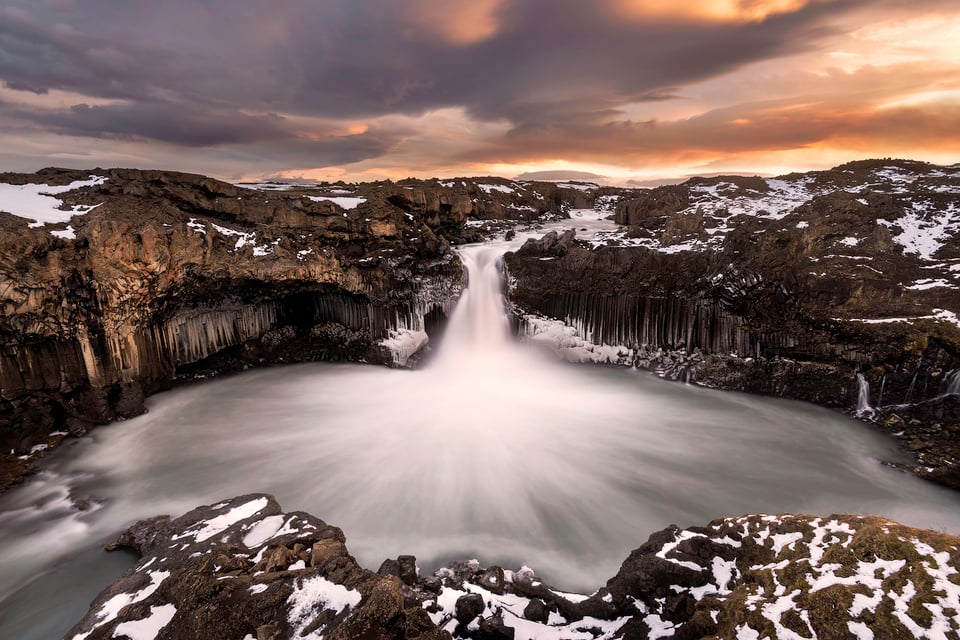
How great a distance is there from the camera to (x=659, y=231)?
2075 cm

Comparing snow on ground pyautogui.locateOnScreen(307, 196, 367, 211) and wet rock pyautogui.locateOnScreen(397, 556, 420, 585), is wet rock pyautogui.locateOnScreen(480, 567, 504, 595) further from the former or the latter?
snow on ground pyautogui.locateOnScreen(307, 196, 367, 211)

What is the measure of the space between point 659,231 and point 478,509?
649 inches

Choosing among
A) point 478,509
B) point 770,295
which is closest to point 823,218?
point 770,295

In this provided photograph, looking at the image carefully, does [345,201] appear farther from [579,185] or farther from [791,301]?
[579,185]

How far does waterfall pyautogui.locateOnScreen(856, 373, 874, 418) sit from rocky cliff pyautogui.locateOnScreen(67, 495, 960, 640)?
10.4 metres

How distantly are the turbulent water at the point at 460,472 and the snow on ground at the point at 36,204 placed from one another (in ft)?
21.4

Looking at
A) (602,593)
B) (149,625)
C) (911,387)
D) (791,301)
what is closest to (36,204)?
(149,625)

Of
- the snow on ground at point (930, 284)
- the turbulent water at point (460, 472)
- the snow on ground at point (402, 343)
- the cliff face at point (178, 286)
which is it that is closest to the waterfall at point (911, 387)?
the turbulent water at point (460, 472)

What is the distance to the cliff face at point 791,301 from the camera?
12.6 meters

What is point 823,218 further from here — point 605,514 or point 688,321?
point 605,514

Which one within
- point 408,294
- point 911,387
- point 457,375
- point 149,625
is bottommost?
point 457,375

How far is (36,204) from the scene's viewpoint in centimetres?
1366

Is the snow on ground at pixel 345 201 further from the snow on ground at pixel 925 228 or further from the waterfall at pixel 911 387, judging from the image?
the snow on ground at pixel 925 228

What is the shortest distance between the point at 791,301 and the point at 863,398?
3.66 metres
